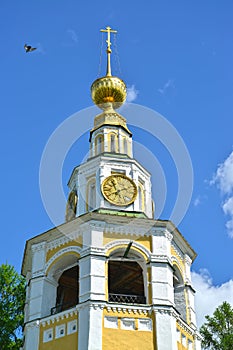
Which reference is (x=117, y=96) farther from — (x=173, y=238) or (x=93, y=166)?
(x=173, y=238)

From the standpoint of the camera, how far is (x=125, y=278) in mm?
17938

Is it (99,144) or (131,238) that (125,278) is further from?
(99,144)

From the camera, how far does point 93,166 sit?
1836 cm

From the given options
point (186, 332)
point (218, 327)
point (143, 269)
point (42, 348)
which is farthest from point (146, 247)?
point (218, 327)

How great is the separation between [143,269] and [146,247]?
1.75ft

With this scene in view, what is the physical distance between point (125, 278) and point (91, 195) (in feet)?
7.88

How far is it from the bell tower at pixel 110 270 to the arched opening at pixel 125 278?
3 centimetres

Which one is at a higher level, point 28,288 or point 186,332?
point 28,288

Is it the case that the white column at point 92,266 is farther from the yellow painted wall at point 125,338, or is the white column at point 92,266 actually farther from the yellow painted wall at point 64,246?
the yellow painted wall at point 125,338

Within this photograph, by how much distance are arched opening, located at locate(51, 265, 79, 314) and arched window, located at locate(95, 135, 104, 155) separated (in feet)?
12.2

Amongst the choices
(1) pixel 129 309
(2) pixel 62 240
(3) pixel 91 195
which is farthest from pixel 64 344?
(3) pixel 91 195

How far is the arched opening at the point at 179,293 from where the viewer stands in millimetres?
16719

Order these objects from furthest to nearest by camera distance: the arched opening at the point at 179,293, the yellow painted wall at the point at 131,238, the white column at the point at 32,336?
the arched opening at the point at 179,293
the yellow painted wall at the point at 131,238
the white column at the point at 32,336

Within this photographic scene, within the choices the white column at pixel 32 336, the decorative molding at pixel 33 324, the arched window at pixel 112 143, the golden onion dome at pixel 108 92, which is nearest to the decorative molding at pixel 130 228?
the decorative molding at pixel 33 324
